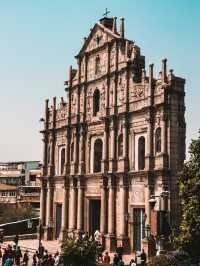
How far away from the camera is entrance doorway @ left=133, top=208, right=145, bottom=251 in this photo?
35.7 m

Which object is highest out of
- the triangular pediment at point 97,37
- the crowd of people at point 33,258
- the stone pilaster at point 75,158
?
the triangular pediment at point 97,37

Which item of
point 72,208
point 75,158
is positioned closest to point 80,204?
point 72,208

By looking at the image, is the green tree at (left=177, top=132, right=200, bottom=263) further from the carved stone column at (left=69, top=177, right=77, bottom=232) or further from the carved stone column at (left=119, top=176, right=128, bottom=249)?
the carved stone column at (left=69, top=177, right=77, bottom=232)

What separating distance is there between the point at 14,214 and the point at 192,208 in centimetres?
4490

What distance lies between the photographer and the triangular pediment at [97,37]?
41281 millimetres

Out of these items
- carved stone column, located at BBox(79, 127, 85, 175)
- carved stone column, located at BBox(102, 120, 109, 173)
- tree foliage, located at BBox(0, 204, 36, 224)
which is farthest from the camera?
tree foliage, located at BBox(0, 204, 36, 224)

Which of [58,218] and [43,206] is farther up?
[43,206]

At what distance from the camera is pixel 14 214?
215 feet

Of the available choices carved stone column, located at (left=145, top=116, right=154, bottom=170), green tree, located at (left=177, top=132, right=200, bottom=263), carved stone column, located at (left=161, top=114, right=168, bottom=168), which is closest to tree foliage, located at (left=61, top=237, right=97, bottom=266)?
green tree, located at (left=177, top=132, right=200, bottom=263)

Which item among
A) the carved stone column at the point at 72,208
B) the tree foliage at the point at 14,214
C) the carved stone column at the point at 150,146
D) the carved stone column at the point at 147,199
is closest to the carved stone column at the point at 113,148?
the carved stone column at the point at 150,146

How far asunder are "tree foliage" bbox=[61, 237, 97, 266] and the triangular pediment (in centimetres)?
2213

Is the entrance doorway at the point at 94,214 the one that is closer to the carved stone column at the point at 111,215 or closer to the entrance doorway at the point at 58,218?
the carved stone column at the point at 111,215

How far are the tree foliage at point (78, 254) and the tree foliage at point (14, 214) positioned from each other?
145 ft

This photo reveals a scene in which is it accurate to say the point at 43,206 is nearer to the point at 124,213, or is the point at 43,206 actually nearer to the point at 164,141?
the point at 124,213
